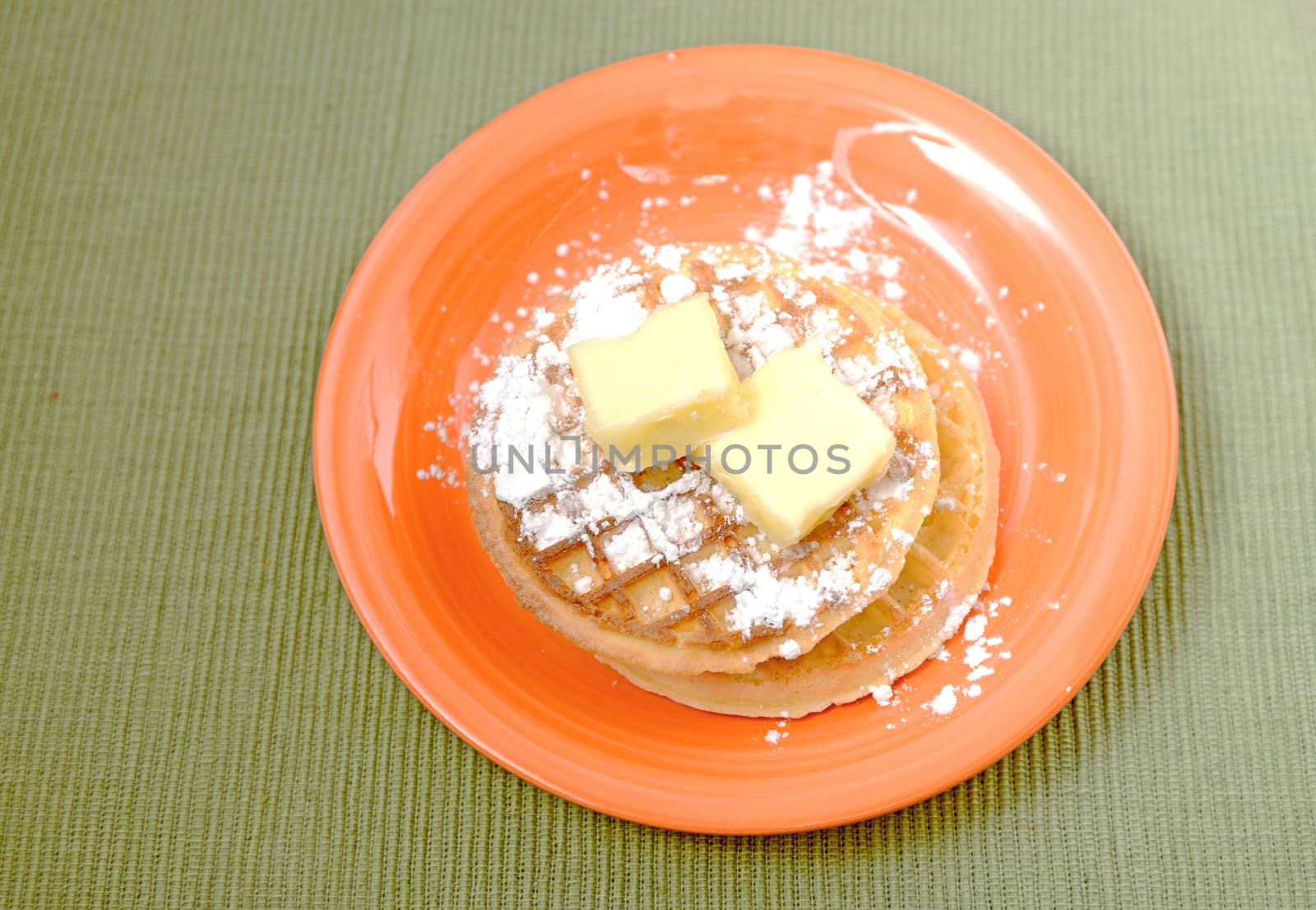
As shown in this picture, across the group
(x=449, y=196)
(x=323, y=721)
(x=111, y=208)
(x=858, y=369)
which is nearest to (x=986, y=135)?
(x=858, y=369)

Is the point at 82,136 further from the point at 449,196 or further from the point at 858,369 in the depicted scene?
the point at 858,369

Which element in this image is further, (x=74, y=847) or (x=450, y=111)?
(x=450, y=111)

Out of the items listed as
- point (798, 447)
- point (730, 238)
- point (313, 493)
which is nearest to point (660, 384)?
point (798, 447)

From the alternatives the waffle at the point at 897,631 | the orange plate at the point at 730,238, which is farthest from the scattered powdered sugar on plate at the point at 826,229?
the waffle at the point at 897,631

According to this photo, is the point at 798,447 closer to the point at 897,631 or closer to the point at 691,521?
the point at 691,521

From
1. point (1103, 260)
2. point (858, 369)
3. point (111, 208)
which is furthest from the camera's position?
point (111, 208)

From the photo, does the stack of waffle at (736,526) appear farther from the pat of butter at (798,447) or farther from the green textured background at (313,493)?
the green textured background at (313,493)
